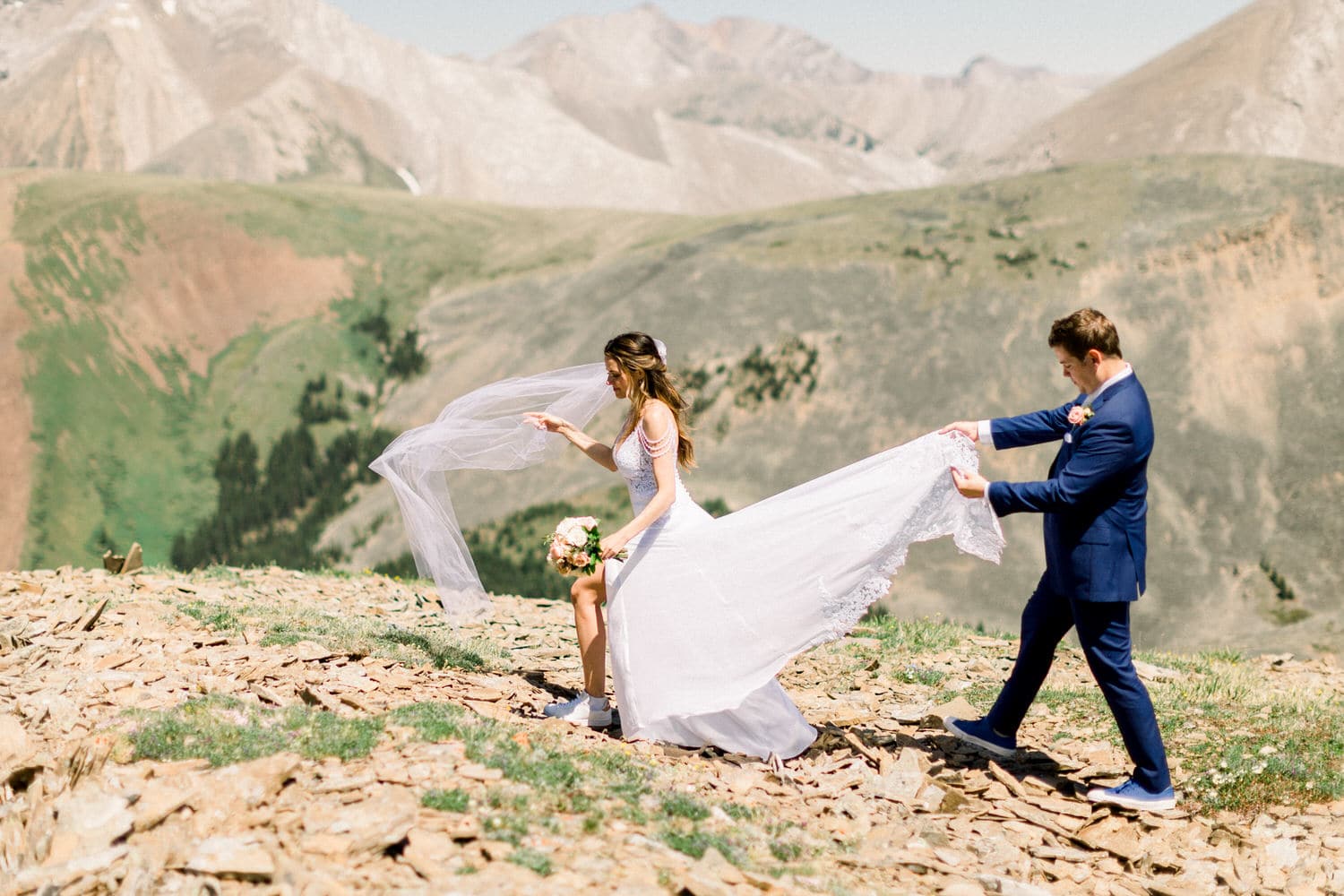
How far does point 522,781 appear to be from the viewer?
604 centimetres

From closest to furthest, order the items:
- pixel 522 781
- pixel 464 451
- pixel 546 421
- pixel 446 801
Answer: pixel 446 801
pixel 522 781
pixel 546 421
pixel 464 451

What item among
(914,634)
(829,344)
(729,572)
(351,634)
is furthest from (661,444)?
(829,344)

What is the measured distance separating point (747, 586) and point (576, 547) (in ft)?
4.17

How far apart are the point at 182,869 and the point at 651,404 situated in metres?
4.08

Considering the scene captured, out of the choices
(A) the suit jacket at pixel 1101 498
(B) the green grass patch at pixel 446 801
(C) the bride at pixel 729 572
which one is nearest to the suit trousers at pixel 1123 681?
(A) the suit jacket at pixel 1101 498

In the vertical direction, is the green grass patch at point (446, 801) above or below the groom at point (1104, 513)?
below

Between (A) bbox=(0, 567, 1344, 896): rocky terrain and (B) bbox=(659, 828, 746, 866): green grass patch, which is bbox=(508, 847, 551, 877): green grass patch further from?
(B) bbox=(659, 828, 746, 866): green grass patch

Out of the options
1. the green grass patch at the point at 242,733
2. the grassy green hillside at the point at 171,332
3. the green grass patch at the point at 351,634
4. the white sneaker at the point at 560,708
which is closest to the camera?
the green grass patch at the point at 242,733

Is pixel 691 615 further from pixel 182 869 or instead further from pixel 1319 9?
pixel 1319 9

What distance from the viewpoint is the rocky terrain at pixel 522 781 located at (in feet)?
16.7

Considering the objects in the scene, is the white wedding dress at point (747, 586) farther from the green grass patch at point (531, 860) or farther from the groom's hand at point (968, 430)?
the green grass patch at point (531, 860)

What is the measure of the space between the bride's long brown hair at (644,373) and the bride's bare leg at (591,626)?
1.17 meters

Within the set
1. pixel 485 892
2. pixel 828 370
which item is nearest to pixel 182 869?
pixel 485 892

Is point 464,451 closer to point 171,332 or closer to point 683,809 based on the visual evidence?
point 683,809
